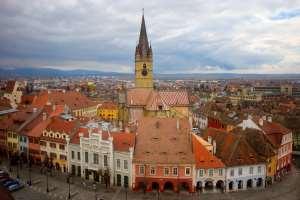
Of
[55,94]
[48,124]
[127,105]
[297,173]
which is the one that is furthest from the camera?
[55,94]

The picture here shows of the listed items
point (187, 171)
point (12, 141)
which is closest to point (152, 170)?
point (187, 171)

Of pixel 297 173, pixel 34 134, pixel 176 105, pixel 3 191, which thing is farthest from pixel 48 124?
pixel 297 173

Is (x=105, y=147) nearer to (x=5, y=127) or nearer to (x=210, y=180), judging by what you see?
(x=210, y=180)

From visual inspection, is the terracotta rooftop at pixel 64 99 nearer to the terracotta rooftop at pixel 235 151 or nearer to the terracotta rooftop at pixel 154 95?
the terracotta rooftop at pixel 154 95

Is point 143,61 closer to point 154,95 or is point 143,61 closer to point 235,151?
point 154,95

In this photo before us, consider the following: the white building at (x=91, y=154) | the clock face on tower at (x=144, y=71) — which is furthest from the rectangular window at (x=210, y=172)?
the clock face on tower at (x=144, y=71)

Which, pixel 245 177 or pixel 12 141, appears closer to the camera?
pixel 245 177
